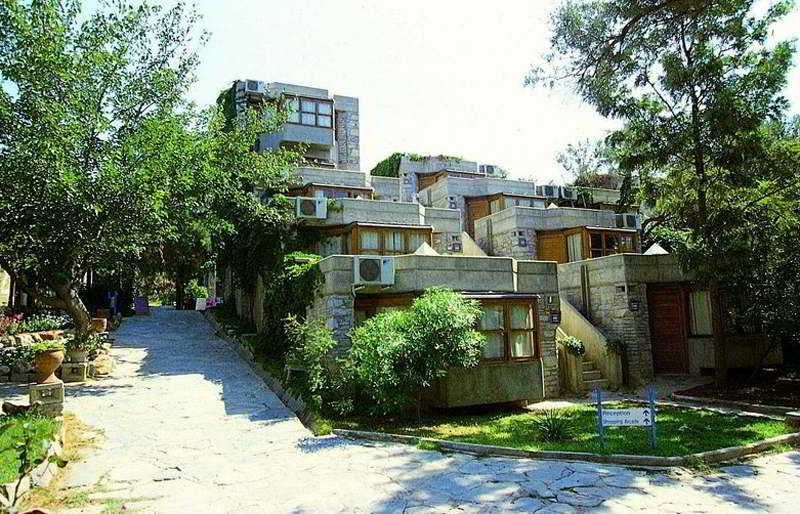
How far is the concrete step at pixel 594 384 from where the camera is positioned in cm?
1460

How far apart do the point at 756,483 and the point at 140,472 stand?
8.29 meters

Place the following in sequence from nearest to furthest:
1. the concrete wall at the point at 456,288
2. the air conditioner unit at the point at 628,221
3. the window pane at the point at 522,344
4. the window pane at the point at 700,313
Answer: the concrete wall at the point at 456,288 → the window pane at the point at 522,344 → the window pane at the point at 700,313 → the air conditioner unit at the point at 628,221

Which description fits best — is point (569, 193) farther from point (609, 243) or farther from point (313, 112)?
point (313, 112)

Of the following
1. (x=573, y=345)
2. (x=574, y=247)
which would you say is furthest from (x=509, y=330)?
(x=574, y=247)

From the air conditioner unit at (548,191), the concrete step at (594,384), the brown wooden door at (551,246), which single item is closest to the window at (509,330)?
the concrete step at (594,384)

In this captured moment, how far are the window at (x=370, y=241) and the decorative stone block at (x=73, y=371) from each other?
8905 millimetres

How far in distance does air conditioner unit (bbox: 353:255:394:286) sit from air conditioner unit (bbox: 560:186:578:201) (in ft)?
62.4

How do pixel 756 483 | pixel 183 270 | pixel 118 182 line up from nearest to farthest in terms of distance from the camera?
pixel 756 483
pixel 118 182
pixel 183 270

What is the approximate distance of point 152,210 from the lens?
1308 centimetres

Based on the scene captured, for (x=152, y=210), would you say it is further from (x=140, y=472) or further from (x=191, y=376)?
(x=140, y=472)

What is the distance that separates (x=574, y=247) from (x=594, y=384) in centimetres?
826

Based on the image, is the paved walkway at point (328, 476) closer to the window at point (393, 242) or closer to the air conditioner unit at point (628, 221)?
the window at point (393, 242)

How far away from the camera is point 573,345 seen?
48.4 feet

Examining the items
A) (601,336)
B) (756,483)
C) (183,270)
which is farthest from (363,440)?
(183,270)
